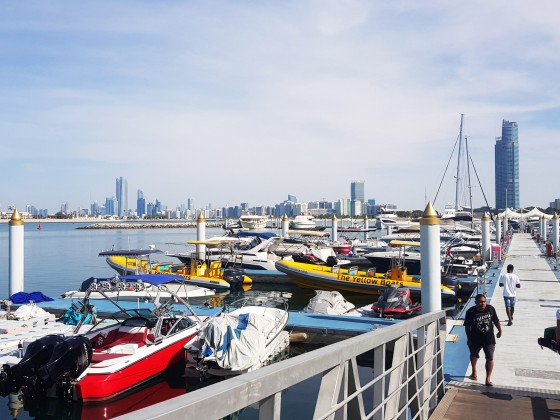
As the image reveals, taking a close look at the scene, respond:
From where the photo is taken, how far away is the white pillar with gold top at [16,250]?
17297mm

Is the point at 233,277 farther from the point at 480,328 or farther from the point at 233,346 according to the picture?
the point at 480,328

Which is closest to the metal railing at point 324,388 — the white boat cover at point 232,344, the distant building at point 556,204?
the white boat cover at point 232,344

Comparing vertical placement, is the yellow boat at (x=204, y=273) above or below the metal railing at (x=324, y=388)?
below

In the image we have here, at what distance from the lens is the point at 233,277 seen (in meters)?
25.7

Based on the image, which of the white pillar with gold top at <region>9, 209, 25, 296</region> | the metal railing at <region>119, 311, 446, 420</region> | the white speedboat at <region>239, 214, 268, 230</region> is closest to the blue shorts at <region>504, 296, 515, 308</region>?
the metal railing at <region>119, 311, 446, 420</region>

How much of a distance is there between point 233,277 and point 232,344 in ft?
48.5

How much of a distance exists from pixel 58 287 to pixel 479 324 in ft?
92.8

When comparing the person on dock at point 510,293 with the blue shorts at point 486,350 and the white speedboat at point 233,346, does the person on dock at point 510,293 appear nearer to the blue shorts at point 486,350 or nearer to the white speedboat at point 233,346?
the blue shorts at point 486,350

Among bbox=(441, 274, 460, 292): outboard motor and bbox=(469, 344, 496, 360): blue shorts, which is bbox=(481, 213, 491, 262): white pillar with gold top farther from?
bbox=(469, 344, 496, 360): blue shorts

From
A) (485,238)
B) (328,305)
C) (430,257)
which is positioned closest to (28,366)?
(430,257)

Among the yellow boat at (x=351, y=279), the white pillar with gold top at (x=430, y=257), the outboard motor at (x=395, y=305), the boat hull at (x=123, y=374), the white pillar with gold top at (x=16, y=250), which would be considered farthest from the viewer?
the yellow boat at (x=351, y=279)

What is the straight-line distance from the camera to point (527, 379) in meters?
7.58

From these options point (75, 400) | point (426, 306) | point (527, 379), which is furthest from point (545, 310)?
point (75, 400)

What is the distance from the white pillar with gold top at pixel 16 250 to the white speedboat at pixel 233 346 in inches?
338
